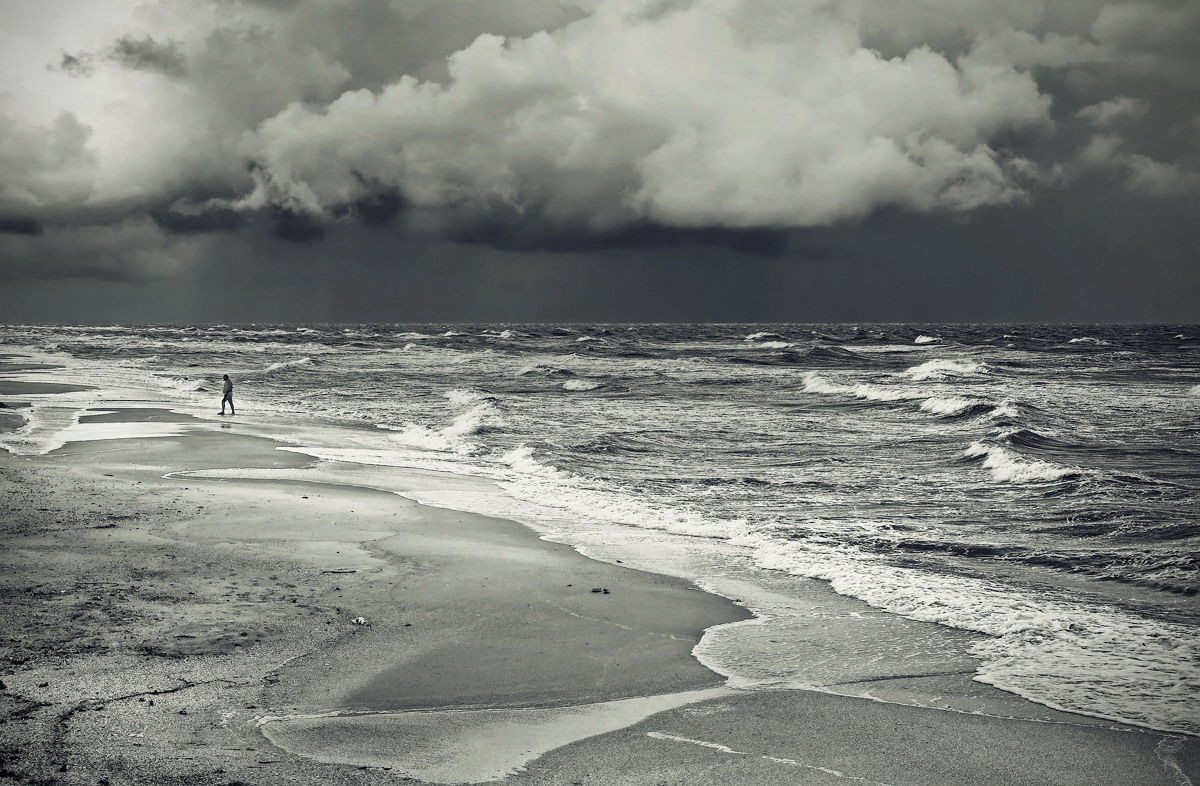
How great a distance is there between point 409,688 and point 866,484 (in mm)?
12113

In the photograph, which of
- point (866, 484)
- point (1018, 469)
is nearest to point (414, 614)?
point (866, 484)

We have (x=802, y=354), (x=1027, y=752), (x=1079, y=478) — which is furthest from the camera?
(x=802, y=354)

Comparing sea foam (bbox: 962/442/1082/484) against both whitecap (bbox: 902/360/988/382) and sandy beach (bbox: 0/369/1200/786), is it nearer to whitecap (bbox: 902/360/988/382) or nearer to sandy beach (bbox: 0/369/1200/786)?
sandy beach (bbox: 0/369/1200/786)

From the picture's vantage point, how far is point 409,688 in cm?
636

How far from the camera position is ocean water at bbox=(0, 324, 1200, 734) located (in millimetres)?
7961

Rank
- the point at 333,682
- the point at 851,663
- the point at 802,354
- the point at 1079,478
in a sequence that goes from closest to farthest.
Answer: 1. the point at 333,682
2. the point at 851,663
3. the point at 1079,478
4. the point at 802,354

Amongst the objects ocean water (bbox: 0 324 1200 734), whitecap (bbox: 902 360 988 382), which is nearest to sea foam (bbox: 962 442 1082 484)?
ocean water (bbox: 0 324 1200 734)

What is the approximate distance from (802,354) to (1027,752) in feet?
215

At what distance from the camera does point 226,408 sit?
29688 millimetres

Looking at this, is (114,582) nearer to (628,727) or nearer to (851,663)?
(628,727)

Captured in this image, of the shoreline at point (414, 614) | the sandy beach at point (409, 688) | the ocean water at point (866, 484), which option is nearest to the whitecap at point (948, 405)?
the ocean water at point (866, 484)

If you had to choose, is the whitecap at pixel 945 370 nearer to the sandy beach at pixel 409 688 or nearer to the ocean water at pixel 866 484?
the ocean water at pixel 866 484

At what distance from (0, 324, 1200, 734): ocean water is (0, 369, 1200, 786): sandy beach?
0.73 metres

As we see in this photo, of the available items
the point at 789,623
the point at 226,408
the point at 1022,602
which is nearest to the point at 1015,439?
the point at 1022,602
